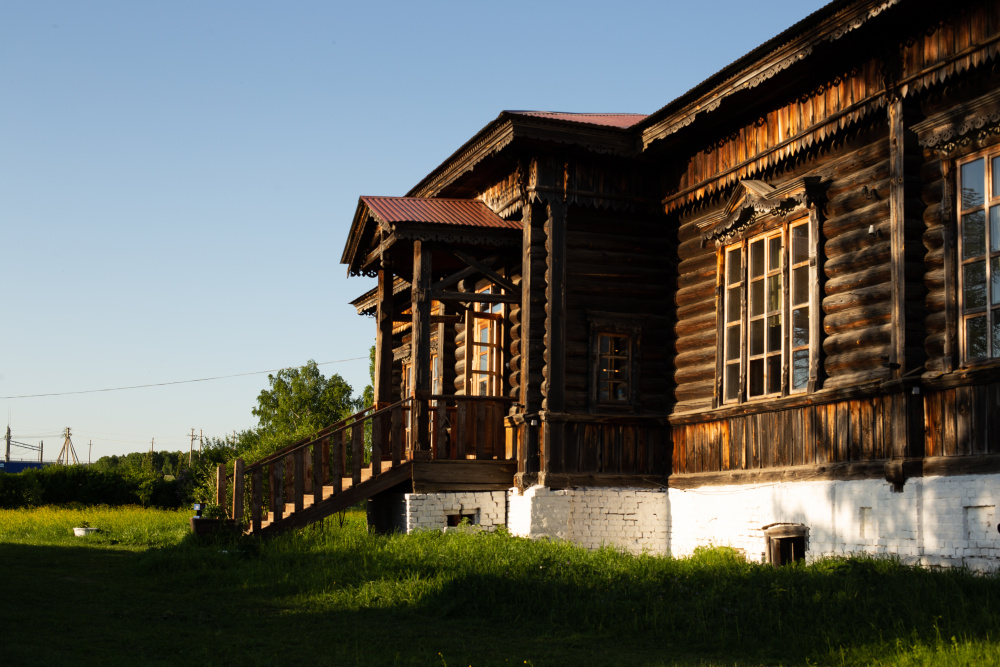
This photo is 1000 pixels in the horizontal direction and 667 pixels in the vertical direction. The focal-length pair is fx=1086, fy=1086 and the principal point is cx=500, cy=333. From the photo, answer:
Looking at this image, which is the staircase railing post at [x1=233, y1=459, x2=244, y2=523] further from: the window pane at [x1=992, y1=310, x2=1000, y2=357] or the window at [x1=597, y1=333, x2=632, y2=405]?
the window pane at [x1=992, y1=310, x2=1000, y2=357]

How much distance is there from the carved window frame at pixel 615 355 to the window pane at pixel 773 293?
7.88 ft

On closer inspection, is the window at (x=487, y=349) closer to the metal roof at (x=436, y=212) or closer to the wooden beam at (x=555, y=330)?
the metal roof at (x=436, y=212)

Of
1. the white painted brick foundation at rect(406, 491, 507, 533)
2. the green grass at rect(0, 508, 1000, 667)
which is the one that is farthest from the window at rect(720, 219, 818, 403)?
the white painted brick foundation at rect(406, 491, 507, 533)

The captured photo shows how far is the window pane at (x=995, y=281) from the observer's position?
9.56 m

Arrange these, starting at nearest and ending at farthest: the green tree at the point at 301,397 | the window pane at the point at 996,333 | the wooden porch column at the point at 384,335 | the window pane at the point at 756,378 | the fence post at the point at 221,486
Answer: the window pane at the point at 996,333, the window pane at the point at 756,378, the fence post at the point at 221,486, the wooden porch column at the point at 384,335, the green tree at the point at 301,397

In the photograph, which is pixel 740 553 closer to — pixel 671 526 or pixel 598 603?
pixel 671 526

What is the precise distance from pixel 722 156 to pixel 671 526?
4888 mm

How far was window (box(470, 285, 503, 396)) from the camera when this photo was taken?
55.1ft

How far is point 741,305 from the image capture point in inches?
522

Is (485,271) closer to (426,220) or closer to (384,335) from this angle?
(426,220)

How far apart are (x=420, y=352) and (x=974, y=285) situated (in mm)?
7323

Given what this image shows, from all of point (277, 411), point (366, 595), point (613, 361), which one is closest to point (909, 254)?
point (613, 361)

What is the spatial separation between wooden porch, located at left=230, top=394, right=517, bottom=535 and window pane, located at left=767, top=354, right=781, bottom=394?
392cm

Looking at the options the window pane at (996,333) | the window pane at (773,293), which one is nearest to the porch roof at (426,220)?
the window pane at (773,293)
